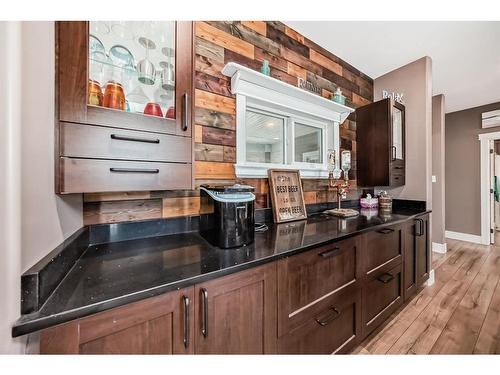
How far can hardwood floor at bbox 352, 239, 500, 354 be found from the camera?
56.0 inches

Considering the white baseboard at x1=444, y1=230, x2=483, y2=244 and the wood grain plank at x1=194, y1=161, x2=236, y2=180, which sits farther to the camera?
the white baseboard at x1=444, y1=230, x2=483, y2=244

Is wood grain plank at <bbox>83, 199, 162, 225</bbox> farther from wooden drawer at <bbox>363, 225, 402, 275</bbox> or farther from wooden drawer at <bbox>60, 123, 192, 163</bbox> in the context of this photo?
wooden drawer at <bbox>363, 225, 402, 275</bbox>

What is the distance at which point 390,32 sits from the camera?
6.17 ft

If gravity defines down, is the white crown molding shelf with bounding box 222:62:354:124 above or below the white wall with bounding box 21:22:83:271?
above

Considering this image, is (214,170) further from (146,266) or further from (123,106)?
(146,266)

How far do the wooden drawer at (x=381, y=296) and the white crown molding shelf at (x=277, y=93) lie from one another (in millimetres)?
1489

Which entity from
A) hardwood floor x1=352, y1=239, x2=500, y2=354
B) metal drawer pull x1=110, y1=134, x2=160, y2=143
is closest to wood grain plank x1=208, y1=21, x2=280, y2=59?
metal drawer pull x1=110, y1=134, x2=160, y2=143

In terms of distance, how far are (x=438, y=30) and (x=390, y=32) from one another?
0.40 metres

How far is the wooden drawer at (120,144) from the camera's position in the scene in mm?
718

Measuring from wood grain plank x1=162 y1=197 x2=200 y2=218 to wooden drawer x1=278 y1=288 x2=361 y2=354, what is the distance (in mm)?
873

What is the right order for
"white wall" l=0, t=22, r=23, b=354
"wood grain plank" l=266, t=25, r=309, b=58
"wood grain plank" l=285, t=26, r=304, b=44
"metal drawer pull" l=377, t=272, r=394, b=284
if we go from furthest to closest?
"wood grain plank" l=285, t=26, r=304, b=44
"wood grain plank" l=266, t=25, r=309, b=58
"metal drawer pull" l=377, t=272, r=394, b=284
"white wall" l=0, t=22, r=23, b=354

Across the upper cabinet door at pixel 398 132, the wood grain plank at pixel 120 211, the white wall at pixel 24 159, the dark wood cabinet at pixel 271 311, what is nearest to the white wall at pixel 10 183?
the white wall at pixel 24 159

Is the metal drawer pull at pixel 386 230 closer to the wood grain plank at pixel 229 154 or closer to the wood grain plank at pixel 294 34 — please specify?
the wood grain plank at pixel 229 154
